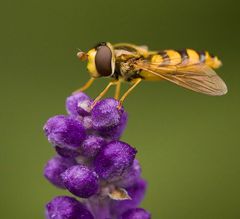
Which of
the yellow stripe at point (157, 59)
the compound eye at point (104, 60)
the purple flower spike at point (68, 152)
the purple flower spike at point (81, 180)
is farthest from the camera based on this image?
the yellow stripe at point (157, 59)

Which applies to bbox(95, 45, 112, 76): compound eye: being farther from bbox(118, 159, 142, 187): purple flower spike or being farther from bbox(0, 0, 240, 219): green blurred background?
bbox(0, 0, 240, 219): green blurred background

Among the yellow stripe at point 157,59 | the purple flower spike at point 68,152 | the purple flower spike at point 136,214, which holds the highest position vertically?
the yellow stripe at point 157,59

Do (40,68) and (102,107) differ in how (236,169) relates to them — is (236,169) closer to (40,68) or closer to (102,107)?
A: (40,68)

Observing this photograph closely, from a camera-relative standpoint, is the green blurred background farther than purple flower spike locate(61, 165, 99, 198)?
Yes

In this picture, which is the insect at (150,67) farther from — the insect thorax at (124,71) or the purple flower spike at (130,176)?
the purple flower spike at (130,176)

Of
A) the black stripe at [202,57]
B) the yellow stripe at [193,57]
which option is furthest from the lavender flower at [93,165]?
the black stripe at [202,57]

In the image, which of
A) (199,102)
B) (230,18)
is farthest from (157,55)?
(230,18)

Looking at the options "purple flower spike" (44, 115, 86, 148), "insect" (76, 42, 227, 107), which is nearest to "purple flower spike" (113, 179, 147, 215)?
"purple flower spike" (44, 115, 86, 148)
